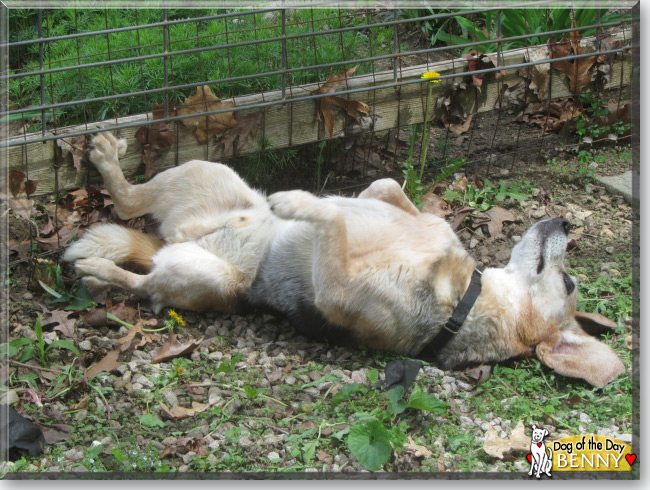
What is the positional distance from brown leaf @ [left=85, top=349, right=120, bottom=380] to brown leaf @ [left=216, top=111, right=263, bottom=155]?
5.79 feet

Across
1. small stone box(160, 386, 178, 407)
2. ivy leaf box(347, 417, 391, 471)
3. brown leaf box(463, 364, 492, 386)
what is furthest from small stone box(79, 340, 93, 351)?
brown leaf box(463, 364, 492, 386)

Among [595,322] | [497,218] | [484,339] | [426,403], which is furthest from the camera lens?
[497,218]

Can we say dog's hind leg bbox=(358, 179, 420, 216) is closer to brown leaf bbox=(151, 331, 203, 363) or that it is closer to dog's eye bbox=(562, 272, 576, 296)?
dog's eye bbox=(562, 272, 576, 296)

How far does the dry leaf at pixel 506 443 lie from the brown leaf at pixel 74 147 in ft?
9.89

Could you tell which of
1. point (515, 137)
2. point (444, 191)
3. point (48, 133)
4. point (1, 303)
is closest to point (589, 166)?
point (515, 137)

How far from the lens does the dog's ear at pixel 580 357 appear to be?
379cm

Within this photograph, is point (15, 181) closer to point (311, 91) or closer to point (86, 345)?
point (86, 345)

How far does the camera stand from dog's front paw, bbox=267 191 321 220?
391 centimetres

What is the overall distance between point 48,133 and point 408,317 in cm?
256

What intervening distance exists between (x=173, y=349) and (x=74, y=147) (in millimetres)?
1554

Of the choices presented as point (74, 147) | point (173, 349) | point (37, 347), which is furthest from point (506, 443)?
point (74, 147)

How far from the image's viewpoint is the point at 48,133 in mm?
4605

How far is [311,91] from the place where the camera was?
510 centimetres

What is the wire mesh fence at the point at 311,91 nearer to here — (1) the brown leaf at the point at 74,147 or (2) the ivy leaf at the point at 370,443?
(1) the brown leaf at the point at 74,147
